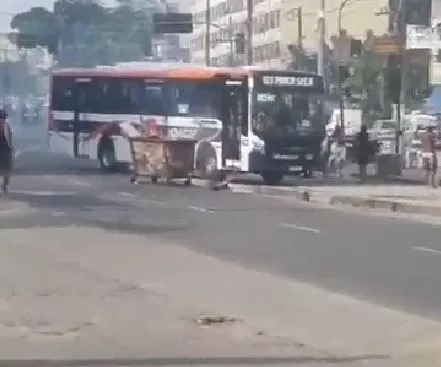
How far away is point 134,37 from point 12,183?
74.5m

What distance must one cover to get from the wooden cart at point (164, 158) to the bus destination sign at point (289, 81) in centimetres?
269

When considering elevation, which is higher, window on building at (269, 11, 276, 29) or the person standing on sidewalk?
window on building at (269, 11, 276, 29)

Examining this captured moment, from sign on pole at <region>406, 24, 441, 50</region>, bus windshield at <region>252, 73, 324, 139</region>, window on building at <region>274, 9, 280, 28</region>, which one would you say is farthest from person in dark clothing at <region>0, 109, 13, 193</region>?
window on building at <region>274, 9, 280, 28</region>

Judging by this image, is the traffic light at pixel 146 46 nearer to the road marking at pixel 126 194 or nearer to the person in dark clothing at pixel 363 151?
the person in dark clothing at pixel 363 151

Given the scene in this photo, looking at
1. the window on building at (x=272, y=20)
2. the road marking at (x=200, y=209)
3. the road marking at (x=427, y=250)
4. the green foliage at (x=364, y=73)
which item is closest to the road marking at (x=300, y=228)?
the road marking at (x=427, y=250)

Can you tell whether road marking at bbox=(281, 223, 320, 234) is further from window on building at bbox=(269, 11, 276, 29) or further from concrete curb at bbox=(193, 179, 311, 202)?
window on building at bbox=(269, 11, 276, 29)

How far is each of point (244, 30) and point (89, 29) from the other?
12569mm

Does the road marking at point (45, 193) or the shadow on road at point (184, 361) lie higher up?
the shadow on road at point (184, 361)

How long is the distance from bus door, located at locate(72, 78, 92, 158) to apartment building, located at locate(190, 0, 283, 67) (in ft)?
169

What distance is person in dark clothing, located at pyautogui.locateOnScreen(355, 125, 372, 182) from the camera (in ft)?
134

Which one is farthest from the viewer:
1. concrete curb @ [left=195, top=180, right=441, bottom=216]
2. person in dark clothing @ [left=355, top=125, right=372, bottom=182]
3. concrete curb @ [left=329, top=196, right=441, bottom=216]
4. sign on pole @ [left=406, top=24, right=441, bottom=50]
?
person in dark clothing @ [left=355, top=125, right=372, bottom=182]

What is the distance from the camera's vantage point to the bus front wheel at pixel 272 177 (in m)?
40.0

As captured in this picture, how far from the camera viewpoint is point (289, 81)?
39031mm

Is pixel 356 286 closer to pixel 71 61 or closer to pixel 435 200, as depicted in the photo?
pixel 435 200
